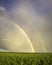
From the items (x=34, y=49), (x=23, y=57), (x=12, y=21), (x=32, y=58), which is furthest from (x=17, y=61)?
(x=12, y=21)

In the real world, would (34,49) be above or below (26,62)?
above

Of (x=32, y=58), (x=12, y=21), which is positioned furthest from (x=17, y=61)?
(x=12, y=21)

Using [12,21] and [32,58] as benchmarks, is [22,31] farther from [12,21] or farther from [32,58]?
[32,58]

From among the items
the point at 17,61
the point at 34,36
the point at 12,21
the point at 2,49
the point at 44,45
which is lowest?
the point at 17,61

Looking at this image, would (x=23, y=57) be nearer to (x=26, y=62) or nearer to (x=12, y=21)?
(x=26, y=62)

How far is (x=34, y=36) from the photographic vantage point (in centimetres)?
260

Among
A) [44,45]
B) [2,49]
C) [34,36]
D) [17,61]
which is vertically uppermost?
[34,36]

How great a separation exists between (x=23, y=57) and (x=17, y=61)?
0.13 meters

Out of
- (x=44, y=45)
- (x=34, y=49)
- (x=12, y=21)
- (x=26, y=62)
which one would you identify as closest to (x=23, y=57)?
(x=26, y=62)

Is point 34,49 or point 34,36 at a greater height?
point 34,36

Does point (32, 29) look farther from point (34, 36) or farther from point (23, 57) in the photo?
point (23, 57)

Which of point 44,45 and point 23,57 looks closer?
point 23,57

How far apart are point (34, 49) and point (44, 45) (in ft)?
0.68

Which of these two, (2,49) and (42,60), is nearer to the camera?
(42,60)
